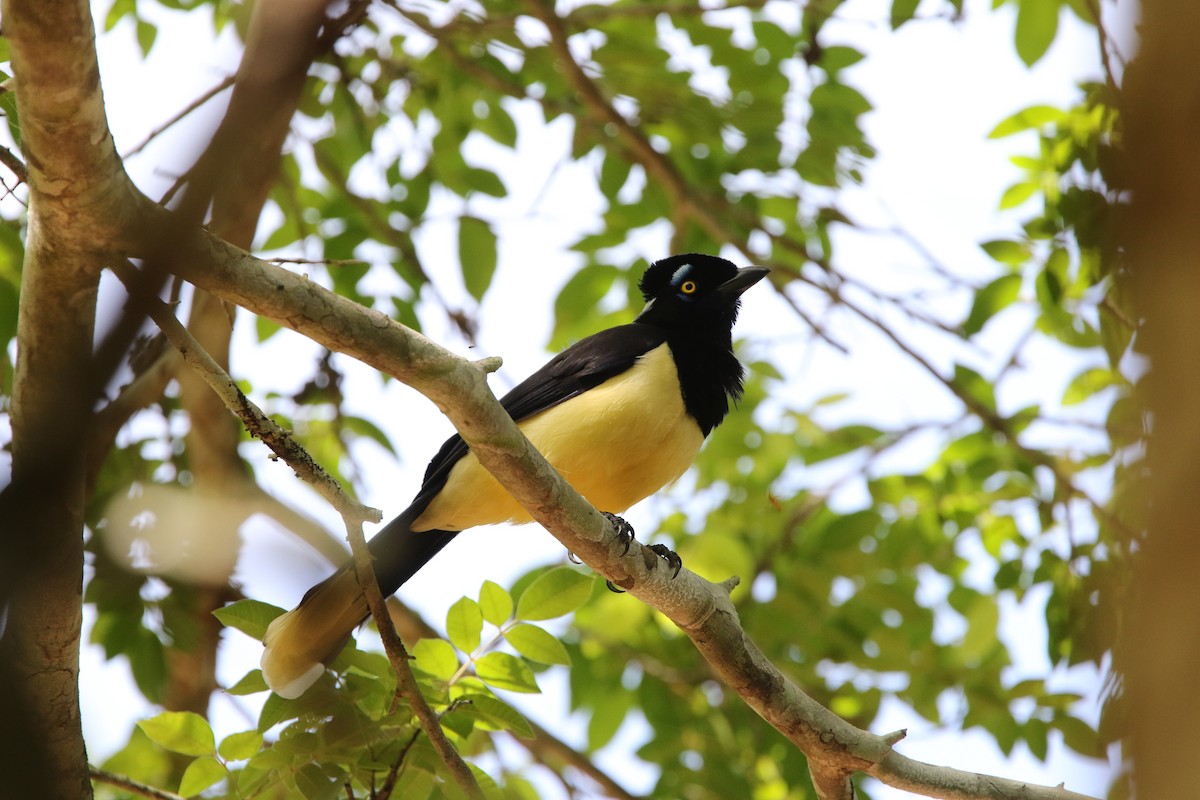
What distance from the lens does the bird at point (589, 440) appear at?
4.55 m

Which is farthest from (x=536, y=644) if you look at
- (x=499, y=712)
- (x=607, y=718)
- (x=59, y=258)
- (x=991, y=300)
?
(x=991, y=300)

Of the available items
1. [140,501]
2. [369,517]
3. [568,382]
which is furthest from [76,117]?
[568,382]

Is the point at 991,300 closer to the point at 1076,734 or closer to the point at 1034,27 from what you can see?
the point at 1034,27

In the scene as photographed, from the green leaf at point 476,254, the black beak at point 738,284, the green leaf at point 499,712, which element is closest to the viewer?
the green leaf at point 499,712

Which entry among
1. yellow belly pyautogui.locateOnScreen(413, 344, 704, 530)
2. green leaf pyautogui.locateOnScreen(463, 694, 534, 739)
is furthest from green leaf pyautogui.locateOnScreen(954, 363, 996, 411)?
green leaf pyautogui.locateOnScreen(463, 694, 534, 739)

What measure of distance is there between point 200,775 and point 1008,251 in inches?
164

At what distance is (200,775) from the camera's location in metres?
3.39

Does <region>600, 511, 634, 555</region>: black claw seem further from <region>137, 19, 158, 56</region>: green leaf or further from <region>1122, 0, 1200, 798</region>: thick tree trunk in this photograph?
<region>137, 19, 158, 56</region>: green leaf

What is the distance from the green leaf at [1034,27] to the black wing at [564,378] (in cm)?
209

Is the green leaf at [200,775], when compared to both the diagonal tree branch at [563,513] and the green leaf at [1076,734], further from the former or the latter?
the green leaf at [1076,734]

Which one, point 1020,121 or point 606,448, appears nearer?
point 606,448

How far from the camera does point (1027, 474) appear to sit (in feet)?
19.5

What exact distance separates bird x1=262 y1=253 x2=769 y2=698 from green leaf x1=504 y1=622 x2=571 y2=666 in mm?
560

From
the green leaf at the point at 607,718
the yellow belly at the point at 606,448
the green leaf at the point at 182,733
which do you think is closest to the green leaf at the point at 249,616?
the green leaf at the point at 182,733
